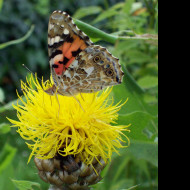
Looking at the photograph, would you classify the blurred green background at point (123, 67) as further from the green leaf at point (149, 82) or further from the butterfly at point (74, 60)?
the butterfly at point (74, 60)

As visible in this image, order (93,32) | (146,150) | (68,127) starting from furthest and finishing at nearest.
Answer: (146,150) → (93,32) → (68,127)

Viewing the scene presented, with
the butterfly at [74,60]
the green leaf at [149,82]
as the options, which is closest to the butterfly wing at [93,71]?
the butterfly at [74,60]

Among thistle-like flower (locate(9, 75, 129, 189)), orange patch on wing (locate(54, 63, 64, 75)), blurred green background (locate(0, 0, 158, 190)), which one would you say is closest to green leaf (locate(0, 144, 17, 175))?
blurred green background (locate(0, 0, 158, 190))

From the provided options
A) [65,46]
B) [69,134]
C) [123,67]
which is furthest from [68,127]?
[123,67]

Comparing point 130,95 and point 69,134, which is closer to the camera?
point 69,134

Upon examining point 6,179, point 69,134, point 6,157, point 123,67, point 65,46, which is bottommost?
point 6,179

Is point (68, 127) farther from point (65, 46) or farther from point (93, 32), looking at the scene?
point (93, 32)
